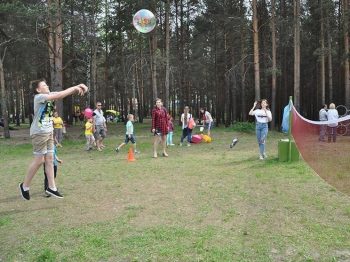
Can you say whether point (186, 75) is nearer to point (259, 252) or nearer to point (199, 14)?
point (199, 14)

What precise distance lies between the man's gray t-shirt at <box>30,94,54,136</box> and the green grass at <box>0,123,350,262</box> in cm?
135

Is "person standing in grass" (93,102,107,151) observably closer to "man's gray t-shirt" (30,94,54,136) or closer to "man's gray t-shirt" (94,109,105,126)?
"man's gray t-shirt" (94,109,105,126)

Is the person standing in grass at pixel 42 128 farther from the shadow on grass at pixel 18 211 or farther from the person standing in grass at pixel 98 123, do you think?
the person standing in grass at pixel 98 123

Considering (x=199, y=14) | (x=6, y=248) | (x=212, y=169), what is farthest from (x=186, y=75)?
(x=6, y=248)

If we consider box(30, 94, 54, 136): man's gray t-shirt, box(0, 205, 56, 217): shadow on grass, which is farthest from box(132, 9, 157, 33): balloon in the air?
box(0, 205, 56, 217): shadow on grass

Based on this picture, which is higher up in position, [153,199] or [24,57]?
[24,57]

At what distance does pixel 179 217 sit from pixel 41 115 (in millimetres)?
2824

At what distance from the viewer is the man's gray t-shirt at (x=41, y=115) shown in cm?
721

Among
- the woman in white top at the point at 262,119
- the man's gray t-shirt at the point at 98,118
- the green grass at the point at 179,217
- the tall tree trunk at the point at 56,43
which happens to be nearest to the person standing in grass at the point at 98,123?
the man's gray t-shirt at the point at 98,118

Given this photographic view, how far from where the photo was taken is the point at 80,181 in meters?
10.6

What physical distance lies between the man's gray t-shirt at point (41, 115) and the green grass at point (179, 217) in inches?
53.3

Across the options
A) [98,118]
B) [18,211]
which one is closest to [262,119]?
[98,118]

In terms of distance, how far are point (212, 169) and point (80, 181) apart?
370cm

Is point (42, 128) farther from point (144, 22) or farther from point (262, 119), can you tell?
point (144, 22)
